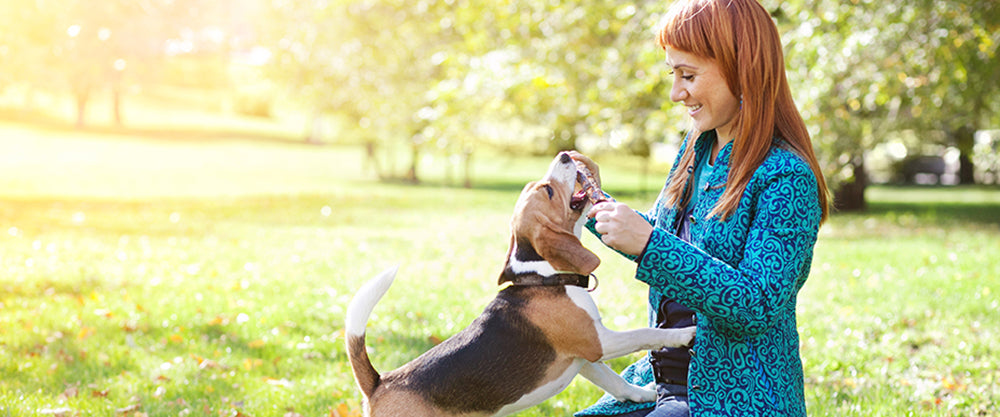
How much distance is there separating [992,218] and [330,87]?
17.5m

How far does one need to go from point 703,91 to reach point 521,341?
113 cm

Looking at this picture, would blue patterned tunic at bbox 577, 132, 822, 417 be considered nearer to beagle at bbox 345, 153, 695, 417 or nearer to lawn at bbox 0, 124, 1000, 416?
beagle at bbox 345, 153, 695, 417

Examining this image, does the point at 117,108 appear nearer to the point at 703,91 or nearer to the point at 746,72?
the point at 703,91

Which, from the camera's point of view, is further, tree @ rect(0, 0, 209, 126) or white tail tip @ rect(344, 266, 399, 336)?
tree @ rect(0, 0, 209, 126)

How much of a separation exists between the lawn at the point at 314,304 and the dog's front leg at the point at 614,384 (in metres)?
1.87

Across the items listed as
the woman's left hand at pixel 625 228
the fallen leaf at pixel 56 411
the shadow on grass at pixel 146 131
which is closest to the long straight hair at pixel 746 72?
the woman's left hand at pixel 625 228

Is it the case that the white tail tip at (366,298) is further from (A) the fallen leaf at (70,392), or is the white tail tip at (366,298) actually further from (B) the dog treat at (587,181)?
(A) the fallen leaf at (70,392)

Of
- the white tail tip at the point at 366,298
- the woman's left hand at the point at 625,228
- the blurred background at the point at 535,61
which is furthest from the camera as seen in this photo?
the blurred background at the point at 535,61

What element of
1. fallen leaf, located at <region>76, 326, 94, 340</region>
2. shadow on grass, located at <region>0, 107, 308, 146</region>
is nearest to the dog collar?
fallen leaf, located at <region>76, 326, 94, 340</region>

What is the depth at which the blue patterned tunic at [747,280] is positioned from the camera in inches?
103

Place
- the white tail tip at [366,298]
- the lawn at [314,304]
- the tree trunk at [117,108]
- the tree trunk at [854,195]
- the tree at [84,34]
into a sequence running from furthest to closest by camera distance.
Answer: the tree trunk at [117,108] < the tree trunk at [854,195] < the tree at [84,34] < the lawn at [314,304] < the white tail tip at [366,298]

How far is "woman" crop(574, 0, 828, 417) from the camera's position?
2.63 metres

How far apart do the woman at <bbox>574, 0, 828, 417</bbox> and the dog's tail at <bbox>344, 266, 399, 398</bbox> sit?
93 cm

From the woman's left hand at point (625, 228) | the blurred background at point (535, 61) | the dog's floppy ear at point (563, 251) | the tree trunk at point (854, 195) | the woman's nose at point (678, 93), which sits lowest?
the tree trunk at point (854, 195)
